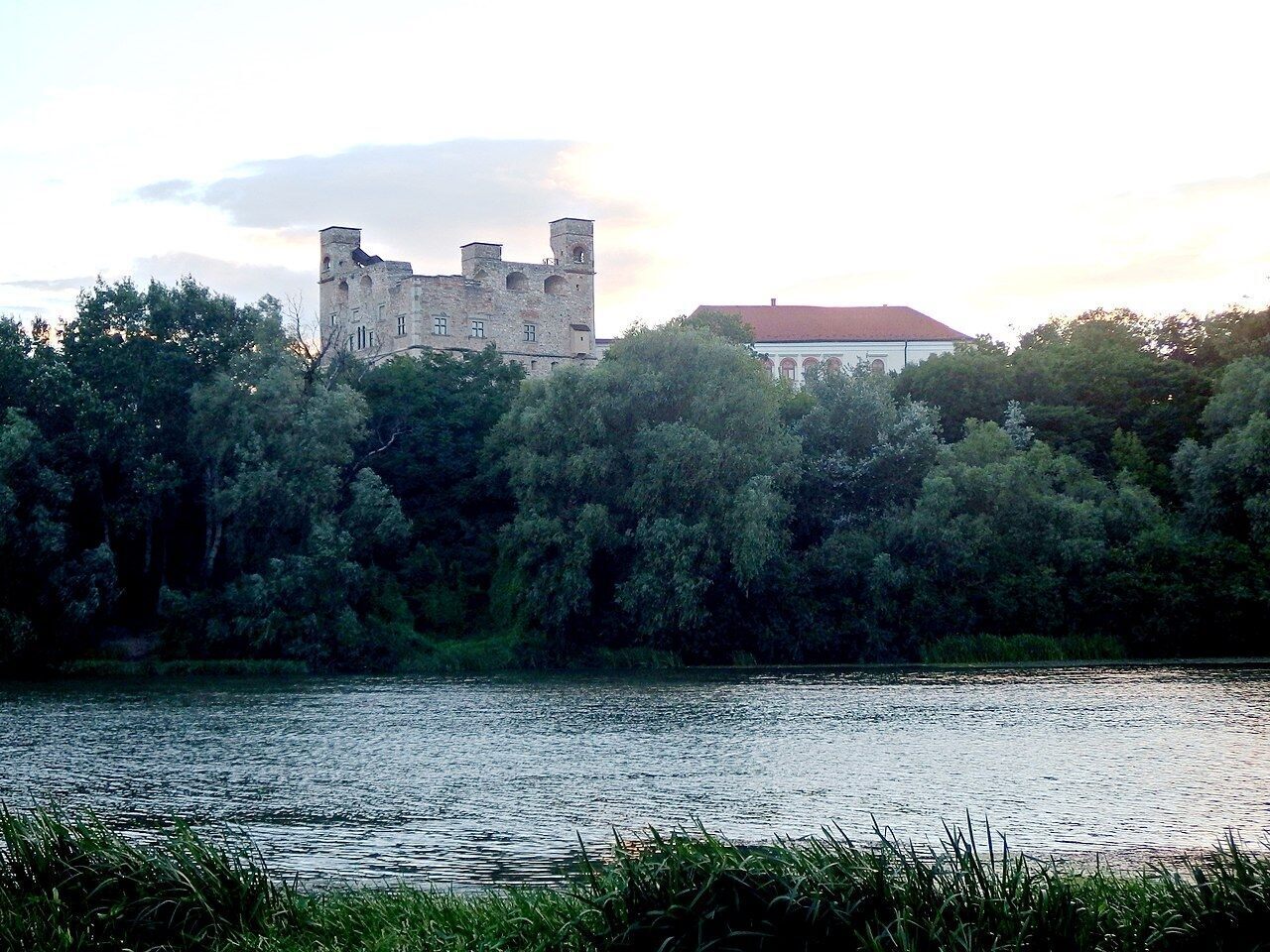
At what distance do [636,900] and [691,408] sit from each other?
42638mm

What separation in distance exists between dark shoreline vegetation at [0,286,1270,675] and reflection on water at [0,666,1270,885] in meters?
6.36

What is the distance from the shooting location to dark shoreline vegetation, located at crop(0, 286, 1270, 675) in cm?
4947

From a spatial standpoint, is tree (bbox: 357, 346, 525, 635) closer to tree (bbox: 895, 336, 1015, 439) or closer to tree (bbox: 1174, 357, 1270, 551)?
tree (bbox: 895, 336, 1015, 439)

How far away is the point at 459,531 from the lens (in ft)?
202

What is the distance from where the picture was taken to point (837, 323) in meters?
116

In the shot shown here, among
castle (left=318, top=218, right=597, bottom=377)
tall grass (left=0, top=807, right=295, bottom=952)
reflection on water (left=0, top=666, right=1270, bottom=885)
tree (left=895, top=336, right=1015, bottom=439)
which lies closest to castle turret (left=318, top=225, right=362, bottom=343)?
castle (left=318, top=218, right=597, bottom=377)

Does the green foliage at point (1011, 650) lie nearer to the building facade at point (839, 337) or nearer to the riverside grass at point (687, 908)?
the riverside grass at point (687, 908)

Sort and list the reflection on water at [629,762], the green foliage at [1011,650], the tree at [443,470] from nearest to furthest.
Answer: the reflection on water at [629,762]
the green foliage at [1011,650]
the tree at [443,470]

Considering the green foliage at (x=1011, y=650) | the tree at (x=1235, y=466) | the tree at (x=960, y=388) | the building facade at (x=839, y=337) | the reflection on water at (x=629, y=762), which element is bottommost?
the green foliage at (x=1011, y=650)

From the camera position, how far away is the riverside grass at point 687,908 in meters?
8.99

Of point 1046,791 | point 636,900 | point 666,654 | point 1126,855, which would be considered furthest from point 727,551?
point 636,900

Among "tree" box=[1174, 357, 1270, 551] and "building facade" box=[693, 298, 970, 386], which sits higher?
"building facade" box=[693, 298, 970, 386]

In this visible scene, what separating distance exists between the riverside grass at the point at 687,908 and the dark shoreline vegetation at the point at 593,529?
37.5 m

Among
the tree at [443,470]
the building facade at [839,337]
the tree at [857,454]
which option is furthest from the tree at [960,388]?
the building facade at [839,337]
